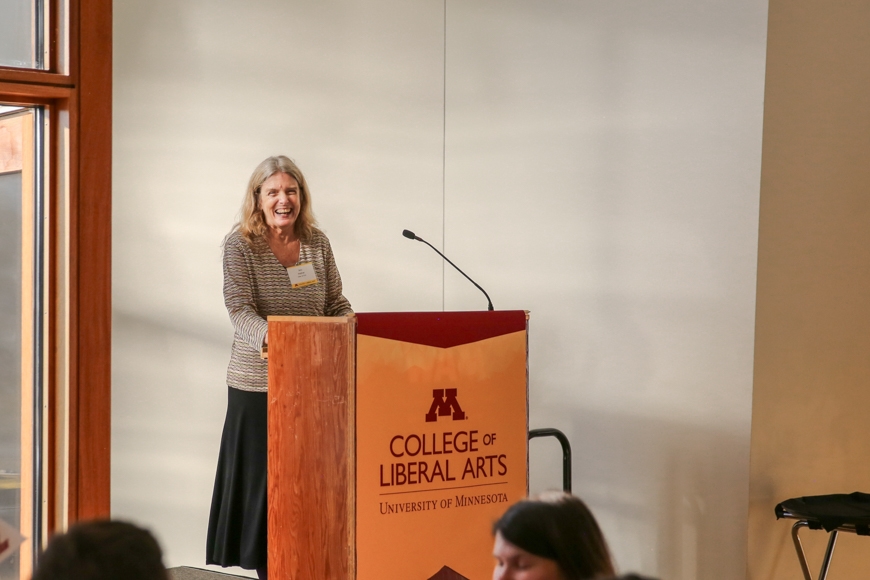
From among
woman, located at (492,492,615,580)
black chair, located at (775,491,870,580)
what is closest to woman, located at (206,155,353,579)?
woman, located at (492,492,615,580)

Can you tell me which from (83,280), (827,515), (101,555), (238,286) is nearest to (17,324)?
(83,280)

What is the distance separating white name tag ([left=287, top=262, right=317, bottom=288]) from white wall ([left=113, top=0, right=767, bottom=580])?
1114 mm

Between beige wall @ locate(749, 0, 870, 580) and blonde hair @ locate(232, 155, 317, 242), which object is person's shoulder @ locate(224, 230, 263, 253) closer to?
blonde hair @ locate(232, 155, 317, 242)

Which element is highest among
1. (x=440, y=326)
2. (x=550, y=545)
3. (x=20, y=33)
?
(x=20, y=33)

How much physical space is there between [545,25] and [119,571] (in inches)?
135

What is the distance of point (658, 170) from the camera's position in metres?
3.71

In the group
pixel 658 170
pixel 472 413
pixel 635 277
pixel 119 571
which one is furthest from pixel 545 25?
pixel 119 571

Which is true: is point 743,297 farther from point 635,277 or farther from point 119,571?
point 119,571

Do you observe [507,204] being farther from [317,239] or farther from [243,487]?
[243,487]

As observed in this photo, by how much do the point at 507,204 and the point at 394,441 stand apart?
201 centimetres

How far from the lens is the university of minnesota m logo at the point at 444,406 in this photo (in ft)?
8.20

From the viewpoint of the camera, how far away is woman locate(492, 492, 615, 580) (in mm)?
1603

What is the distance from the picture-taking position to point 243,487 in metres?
3.36

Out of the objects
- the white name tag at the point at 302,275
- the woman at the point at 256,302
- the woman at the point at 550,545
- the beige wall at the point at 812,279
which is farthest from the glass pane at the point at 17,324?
the beige wall at the point at 812,279
